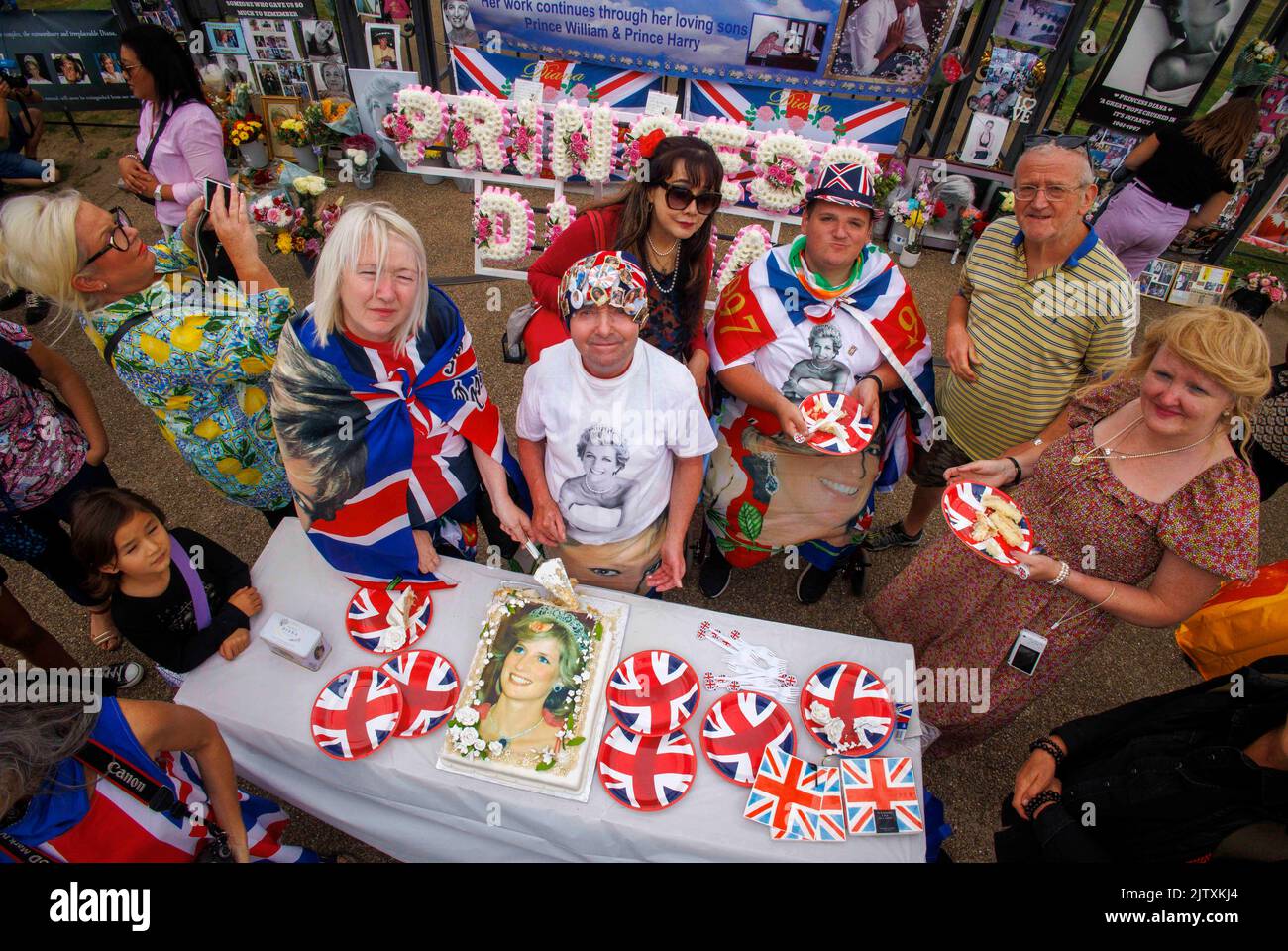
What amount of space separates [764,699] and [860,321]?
5.25 ft

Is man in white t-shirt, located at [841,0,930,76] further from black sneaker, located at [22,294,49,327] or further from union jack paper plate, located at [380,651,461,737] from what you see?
black sneaker, located at [22,294,49,327]

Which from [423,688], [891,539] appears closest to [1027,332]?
[891,539]

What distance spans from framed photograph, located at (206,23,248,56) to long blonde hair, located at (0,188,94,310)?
610cm

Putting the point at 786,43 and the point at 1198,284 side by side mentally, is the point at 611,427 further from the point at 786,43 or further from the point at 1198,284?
the point at 1198,284

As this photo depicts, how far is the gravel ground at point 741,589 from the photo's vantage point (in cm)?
293

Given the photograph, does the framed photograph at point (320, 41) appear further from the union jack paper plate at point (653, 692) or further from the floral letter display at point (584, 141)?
the union jack paper plate at point (653, 692)

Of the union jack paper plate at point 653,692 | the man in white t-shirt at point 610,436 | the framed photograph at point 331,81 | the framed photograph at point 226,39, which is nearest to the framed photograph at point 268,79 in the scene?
the framed photograph at point 226,39

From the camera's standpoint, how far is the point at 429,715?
201 cm

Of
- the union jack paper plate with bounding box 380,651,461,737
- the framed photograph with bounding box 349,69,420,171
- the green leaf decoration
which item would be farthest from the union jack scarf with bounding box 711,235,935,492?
the framed photograph with bounding box 349,69,420,171

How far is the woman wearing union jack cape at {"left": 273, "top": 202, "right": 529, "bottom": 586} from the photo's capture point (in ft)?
6.43

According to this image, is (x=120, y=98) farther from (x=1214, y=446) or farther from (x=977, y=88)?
(x=1214, y=446)

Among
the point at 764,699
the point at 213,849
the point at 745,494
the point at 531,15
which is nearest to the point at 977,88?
the point at 531,15

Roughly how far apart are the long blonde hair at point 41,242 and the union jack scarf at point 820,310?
239 cm

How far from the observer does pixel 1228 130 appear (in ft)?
14.7
